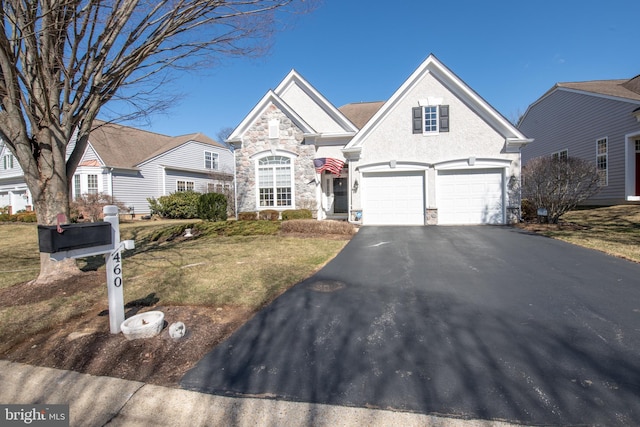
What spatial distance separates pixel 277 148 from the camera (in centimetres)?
1684

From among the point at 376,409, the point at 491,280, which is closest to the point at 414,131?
the point at 491,280

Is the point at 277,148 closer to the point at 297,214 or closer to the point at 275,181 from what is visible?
the point at 275,181

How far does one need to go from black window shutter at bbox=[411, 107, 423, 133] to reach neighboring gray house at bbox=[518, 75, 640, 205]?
9.85m

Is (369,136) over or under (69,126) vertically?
over

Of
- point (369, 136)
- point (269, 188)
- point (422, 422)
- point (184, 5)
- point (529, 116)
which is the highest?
point (529, 116)

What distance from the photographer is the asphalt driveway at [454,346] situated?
2.60m

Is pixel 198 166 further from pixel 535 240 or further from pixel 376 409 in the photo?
pixel 376 409

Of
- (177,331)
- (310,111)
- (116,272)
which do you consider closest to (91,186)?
(310,111)

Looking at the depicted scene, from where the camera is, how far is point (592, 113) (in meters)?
17.7

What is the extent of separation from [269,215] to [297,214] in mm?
1508

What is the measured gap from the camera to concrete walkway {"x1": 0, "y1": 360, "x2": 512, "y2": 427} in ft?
7.92

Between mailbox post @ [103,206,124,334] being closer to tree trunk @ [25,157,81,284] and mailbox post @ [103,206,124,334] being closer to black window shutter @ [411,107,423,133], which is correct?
tree trunk @ [25,157,81,284]

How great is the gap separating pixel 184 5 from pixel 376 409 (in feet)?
25.4

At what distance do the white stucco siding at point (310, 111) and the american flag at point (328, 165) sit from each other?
2.11 metres
